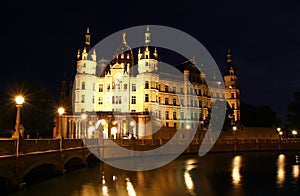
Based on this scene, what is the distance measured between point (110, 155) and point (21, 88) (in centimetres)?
1425

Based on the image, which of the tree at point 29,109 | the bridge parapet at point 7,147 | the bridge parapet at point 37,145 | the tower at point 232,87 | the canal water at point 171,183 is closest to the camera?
the bridge parapet at point 7,147

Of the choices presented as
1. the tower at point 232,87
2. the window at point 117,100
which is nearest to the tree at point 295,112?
the tower at point 232,87

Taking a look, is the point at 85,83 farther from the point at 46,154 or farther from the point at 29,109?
the point at 46,154

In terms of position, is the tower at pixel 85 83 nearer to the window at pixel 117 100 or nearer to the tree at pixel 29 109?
the window at pixel 117 100

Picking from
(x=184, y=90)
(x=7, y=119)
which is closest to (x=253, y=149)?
(x=184, y=90)

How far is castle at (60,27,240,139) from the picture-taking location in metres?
57.4

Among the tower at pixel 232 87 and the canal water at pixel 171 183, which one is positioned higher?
the tower at pixel 232 87

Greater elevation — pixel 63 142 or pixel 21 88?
pixel 21 88

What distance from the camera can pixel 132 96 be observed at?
6538 cm

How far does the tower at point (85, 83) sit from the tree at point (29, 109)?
20989 mm

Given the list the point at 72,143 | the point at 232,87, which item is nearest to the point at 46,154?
the point at 72,143

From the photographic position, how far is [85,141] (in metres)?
31.8

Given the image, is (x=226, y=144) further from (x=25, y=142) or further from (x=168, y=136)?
(x=25, y=142)

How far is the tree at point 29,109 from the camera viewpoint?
4047 centimetres
